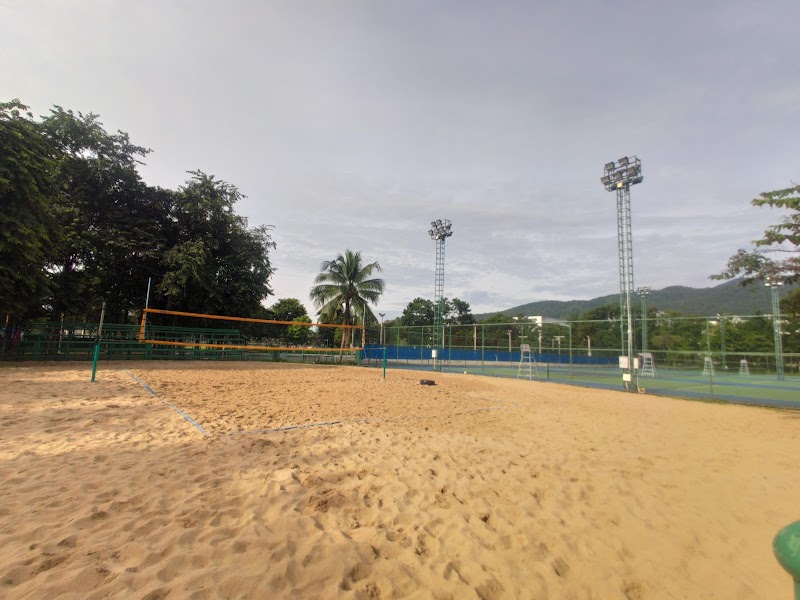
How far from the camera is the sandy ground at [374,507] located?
2307 mm

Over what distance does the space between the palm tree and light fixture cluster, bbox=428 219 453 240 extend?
5130 mm

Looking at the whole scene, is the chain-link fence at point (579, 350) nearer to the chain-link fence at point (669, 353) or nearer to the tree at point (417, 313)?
the chain-link fence at point (669, 353)

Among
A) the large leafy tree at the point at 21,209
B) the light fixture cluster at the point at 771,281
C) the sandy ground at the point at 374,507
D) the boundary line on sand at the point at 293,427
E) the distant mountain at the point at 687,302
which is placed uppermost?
the distant mountain at the point at 687,302

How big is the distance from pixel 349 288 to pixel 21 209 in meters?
16.8

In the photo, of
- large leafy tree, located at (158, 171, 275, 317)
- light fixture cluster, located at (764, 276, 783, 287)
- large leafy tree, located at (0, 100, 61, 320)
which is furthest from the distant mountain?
large leafy tree, located at (0, 100, 61, 320)

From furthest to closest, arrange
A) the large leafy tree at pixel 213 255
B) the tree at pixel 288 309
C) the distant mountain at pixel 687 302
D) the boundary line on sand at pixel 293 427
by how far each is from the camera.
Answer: the tree at pixel 288 309 → the distant mountain at pixel 687 302 → the large leafy tree at pixel 213 255 → the boundary line on sand at pixel 293 427

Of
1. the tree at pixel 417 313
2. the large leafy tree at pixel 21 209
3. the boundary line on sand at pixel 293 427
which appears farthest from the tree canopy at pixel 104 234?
the tree at pixel 417 313

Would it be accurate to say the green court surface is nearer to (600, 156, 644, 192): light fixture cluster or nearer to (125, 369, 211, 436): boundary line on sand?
(600, 156, 644, 192): light fixture cluster

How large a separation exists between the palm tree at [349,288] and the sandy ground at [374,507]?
19988mm

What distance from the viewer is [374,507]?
3213mm

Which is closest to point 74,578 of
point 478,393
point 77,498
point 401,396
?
point 77,498

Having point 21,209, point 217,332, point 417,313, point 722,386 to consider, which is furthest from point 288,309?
point 722,386

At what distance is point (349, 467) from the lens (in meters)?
4.07

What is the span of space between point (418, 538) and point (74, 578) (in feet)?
6.65
